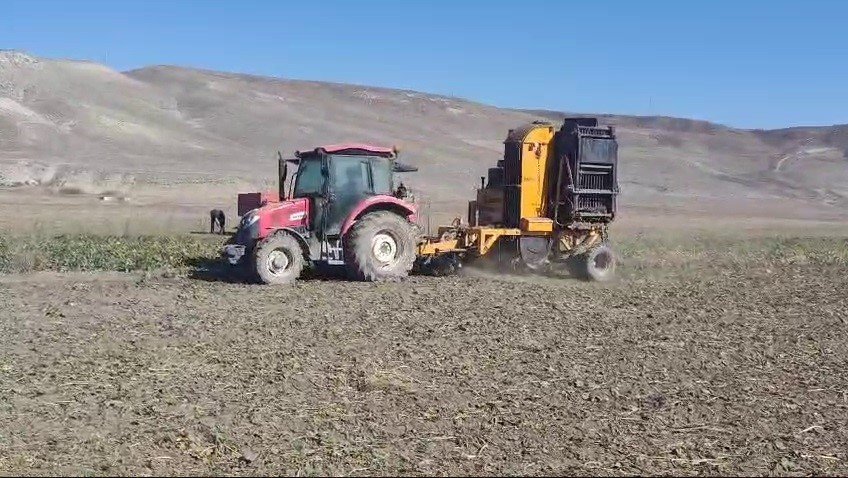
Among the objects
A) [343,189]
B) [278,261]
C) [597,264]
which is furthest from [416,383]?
[597,264]

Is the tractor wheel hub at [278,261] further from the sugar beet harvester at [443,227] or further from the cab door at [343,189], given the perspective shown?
the cab door at [343,189]

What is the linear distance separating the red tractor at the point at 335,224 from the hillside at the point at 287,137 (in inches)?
1058

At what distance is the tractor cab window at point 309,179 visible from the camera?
14406mm

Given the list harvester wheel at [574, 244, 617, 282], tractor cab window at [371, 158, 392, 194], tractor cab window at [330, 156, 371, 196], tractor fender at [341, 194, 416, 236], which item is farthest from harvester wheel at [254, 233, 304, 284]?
harvester wheel at [574, 244, 617, 282]

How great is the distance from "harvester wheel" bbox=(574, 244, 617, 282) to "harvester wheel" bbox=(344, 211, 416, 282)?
298 centimetres

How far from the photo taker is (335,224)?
1434 cm

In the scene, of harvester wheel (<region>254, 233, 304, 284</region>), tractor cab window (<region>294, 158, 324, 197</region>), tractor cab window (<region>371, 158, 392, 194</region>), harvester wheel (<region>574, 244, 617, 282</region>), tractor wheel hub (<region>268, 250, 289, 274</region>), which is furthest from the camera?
harvester wheel (<region>574, 244, 617, 282</region>)

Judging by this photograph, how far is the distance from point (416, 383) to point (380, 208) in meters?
7.17

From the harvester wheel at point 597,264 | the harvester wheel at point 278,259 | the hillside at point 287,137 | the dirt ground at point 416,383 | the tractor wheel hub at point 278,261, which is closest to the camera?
the dirt ground at point 416,383

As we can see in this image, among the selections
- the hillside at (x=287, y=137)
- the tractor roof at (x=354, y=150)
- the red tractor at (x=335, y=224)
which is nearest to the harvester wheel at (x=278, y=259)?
the red tractor at (x=335, y=224)

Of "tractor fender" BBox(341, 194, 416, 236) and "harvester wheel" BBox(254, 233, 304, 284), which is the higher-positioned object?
"tractor fender" BBox(341, 194, 416, 236)

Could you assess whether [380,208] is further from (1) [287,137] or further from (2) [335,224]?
(1) [287,137]

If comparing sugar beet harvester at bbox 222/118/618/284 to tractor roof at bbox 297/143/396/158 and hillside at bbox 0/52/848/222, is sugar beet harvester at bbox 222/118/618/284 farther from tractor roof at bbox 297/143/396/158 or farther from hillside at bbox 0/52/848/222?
hillside at bbox 0/52/848/222

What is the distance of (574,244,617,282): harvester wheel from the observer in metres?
15.5
